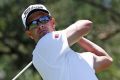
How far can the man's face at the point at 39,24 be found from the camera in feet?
9.46

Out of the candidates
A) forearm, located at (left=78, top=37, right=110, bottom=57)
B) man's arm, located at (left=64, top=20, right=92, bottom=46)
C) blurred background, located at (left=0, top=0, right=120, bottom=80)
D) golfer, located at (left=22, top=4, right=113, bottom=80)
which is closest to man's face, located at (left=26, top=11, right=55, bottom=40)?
golfer, located at (left=22, top=4, right=113, bottom=80)

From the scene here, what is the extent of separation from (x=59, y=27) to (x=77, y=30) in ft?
17.1

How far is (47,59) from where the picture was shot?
2.83 m

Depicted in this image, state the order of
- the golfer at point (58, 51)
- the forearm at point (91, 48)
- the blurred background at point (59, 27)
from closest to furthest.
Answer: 1. the golfer at point (58, 51)
2. the forearm at point (91, 48)
3. the blurred background at point (59, 27)

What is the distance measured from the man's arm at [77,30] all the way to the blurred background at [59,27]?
5.09 m

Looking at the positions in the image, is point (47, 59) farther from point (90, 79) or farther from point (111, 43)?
point (111, 43)

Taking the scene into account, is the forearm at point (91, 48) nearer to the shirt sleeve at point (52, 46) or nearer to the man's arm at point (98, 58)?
the man's arm at point (98, 58)

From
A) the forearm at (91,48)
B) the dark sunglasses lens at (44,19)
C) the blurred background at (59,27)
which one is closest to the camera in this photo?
the dark sunglasses lens at (44,19)

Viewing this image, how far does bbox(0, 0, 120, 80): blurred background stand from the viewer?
8211 mm

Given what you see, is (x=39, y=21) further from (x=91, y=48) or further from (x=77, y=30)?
(x=91, y=48)

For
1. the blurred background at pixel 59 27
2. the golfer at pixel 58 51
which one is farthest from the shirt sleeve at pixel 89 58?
the blurred background at pixel 59 27

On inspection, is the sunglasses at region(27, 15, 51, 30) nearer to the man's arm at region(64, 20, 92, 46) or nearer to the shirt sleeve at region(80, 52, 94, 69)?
the man's arm at region(64, 20, 92, 46)

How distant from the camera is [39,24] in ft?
9.47

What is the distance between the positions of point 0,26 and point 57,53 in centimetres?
576
